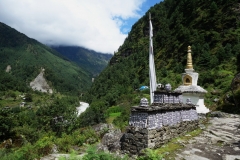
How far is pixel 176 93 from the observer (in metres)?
12.7

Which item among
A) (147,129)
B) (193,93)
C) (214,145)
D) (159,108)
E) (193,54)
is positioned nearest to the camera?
(147,129)

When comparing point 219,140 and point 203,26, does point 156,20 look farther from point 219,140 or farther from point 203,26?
point 219,140

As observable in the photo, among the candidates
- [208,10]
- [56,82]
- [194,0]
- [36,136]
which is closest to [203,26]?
[208,10]

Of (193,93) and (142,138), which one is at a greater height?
(193,93)

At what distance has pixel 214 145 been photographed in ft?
32.7

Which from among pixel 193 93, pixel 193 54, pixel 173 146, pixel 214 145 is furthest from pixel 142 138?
pixel 193 54

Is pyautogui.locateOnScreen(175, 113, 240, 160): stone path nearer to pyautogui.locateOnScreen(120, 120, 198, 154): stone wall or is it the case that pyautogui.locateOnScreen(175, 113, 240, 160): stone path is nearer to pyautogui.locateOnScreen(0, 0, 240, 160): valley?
pyautogui.locateOnScreen(0, 0, 240, 160): valley

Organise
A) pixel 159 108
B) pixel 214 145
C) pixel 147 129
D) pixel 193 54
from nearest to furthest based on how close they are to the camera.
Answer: pixel 147 129 → pixel 159 108 → pixel 214 145 → pixel 193 54

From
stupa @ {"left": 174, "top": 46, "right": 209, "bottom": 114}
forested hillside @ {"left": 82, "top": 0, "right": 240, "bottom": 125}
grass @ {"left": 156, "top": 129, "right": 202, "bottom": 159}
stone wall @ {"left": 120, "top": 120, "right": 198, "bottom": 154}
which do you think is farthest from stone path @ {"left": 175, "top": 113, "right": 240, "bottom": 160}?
forested hillside @ {"left": 82, "top": 0, "right": 240, "bottom": 125}

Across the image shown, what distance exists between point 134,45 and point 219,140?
115 meters

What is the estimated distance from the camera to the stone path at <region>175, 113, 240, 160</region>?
8.41 metres

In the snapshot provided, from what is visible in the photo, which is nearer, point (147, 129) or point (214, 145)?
point (147, 129)

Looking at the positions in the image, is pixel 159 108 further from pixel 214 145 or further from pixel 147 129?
pixel 214 145

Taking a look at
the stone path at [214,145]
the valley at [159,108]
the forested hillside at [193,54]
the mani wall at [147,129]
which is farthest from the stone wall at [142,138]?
the forested hillside at [193,54]
